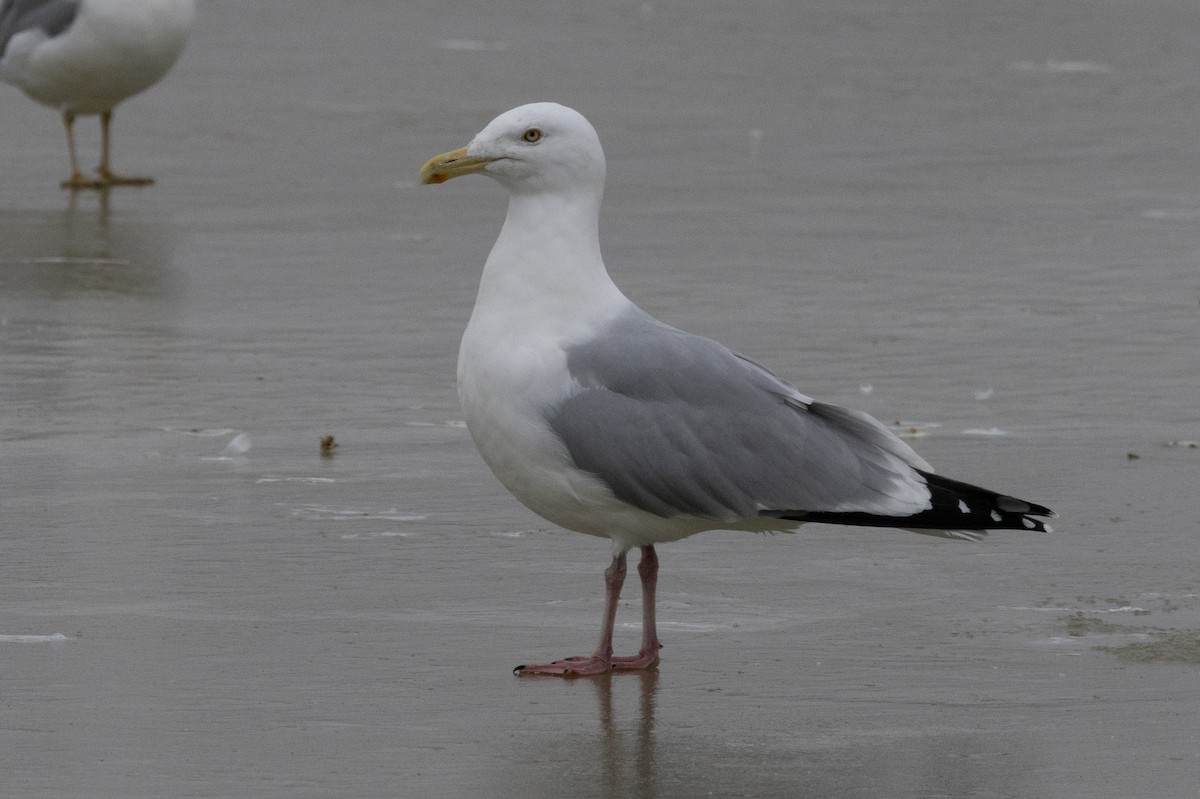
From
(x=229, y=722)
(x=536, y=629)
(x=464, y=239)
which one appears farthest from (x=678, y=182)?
(x=229, y=722)

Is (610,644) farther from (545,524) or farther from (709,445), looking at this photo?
(545,524)

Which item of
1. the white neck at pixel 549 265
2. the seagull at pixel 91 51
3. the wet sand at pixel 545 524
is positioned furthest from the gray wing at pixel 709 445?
the seagull at pixel 91 51

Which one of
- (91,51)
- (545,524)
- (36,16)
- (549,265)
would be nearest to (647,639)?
(549,265)

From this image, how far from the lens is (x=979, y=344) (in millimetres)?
10344

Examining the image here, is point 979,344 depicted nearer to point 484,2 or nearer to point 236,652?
point 236,652

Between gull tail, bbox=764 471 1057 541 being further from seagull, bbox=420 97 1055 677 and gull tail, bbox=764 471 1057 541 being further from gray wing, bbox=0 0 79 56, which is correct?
gray wing, bbox=0 0 79 56

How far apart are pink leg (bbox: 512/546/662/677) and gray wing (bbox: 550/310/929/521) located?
9.2 inches

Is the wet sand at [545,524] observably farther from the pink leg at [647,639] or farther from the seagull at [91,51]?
the seagull at [91,51]

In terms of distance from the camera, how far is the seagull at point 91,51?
15422 mm

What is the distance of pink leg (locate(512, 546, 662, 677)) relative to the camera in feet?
19.3

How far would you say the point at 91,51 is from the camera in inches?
607

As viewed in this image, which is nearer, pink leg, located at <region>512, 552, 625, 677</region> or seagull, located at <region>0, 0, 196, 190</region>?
pink leg, located at <region>512, 552, 625, 677</region>

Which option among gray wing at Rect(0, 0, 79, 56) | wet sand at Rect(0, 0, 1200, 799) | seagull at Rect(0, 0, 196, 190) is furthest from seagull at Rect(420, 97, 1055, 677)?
gray wing at Rect(0, 0, 79, 56)

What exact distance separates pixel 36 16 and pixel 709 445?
10.7 meters
